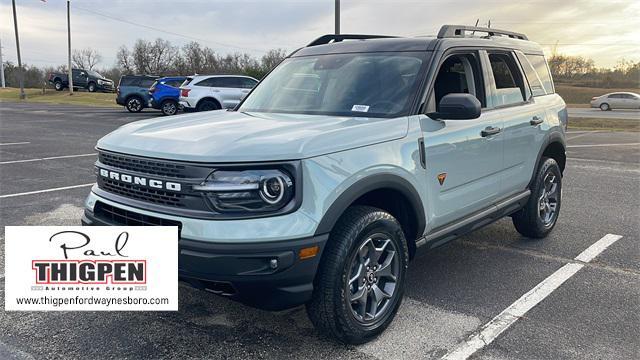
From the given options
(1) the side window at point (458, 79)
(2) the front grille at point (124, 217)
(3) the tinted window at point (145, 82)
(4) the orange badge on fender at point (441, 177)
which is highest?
(1) the side window at point (458, 79)

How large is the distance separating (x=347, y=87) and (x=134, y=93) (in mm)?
23478

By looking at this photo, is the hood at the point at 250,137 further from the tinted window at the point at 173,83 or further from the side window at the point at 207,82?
the tinted window at the point at 173,83

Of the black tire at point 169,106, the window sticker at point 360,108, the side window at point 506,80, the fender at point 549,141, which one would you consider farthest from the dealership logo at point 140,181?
the black tire at point 169,106

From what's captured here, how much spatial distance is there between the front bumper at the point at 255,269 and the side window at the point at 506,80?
2.56 m

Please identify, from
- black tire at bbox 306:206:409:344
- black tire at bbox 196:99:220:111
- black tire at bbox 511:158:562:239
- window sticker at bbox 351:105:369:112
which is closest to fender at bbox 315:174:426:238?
black tire at bbox 306:206:409:344

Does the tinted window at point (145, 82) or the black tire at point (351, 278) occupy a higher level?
the tinted window at point (145, 82)

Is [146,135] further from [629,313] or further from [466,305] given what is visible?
[629,313]

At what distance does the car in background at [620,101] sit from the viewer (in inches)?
1656

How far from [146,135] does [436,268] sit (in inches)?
108

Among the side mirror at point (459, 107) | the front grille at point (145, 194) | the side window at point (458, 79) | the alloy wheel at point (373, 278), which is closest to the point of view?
the front grille at point (145, 194)

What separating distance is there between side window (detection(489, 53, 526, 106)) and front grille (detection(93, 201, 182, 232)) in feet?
9.71

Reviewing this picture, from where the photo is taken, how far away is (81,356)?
306 centimetres

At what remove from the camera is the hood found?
276 centimetres

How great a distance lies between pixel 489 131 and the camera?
13.7ft
